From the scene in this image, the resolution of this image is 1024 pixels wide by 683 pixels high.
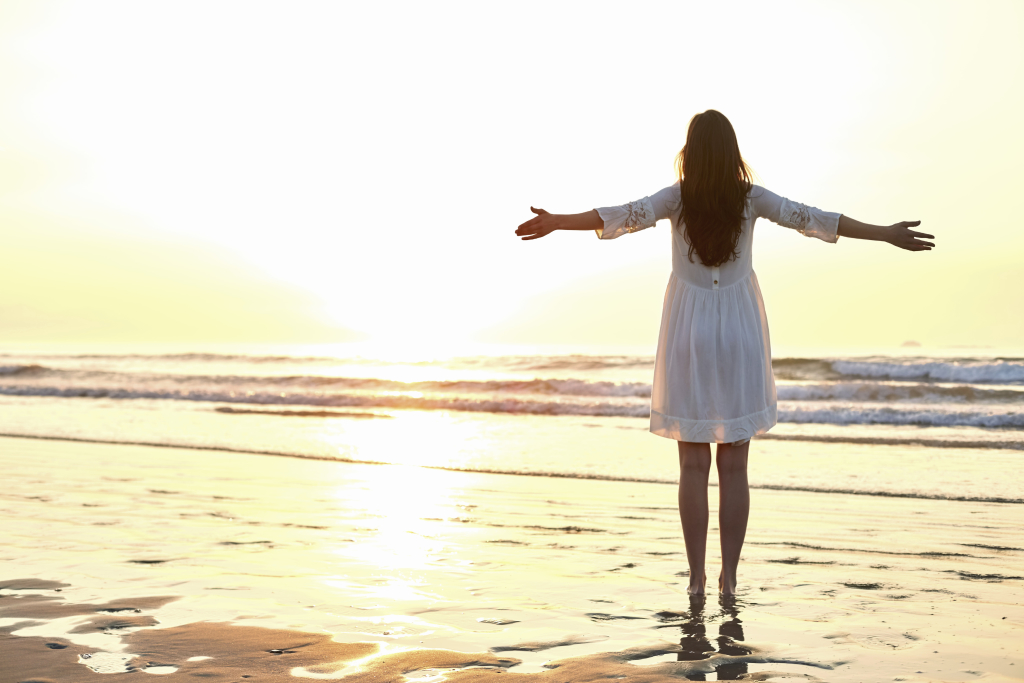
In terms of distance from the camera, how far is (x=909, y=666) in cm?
235

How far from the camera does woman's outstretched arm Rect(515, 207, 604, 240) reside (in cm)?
309

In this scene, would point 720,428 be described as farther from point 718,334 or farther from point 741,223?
point 741,223

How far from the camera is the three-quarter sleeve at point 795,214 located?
3.11 m

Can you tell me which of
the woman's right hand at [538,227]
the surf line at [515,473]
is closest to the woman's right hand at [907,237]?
the woman's right hand at [538,227]

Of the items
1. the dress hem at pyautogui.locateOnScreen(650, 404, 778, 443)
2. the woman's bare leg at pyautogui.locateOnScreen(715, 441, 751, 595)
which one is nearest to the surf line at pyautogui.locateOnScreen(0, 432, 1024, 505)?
the woman's bare leg at pyautogui.locateOnScreen(715, 441, 751, 595)

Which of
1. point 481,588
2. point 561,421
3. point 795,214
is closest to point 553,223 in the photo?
point 795,214

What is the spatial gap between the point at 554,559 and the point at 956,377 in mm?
20277

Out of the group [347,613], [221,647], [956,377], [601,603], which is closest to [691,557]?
[601,603]

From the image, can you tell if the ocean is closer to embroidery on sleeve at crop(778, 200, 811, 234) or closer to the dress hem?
the dress hem

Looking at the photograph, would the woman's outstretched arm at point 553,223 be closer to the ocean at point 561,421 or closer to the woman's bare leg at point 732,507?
the woman's bare leg at point 732,507

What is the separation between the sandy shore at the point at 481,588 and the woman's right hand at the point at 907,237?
1.40 meters

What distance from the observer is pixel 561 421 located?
12.4m

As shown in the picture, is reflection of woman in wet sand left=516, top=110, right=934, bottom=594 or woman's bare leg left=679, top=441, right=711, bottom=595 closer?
reflection of woman in wet sand left=516, top=110, right=934, bottom=594

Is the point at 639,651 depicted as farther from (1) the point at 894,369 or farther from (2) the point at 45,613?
(1) the point at 894,369
